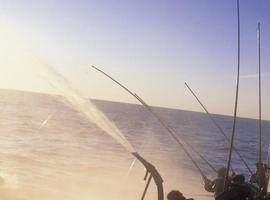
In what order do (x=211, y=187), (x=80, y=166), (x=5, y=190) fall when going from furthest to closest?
(x=80, y=166) → (x=5, y=190) → (x=211, y=187)

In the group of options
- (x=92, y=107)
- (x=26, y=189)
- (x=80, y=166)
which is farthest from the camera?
(x=80, y=166)

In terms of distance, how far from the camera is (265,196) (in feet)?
41.4

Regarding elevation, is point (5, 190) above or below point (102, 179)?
above

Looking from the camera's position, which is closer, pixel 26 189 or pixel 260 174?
pixel 260 174

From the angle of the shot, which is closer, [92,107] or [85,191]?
[92,107]

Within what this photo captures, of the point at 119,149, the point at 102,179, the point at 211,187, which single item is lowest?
the point at 119,149

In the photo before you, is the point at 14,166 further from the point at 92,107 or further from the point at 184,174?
the point at 92,107

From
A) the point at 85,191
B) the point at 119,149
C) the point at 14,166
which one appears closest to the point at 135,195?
the point at 85,191

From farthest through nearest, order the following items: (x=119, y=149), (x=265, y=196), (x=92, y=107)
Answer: (x=119, y=149) → (x=265, y=196) → (x=92, y=107)

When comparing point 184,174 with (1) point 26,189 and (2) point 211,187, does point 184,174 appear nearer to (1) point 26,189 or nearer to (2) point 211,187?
(1) point 26,189

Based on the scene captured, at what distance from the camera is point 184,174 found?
39875 mm

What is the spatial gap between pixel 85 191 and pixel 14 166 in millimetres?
8552

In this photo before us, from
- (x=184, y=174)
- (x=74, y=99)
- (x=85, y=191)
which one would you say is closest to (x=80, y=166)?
(x=184, y=174)

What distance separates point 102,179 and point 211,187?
17.3 meters
